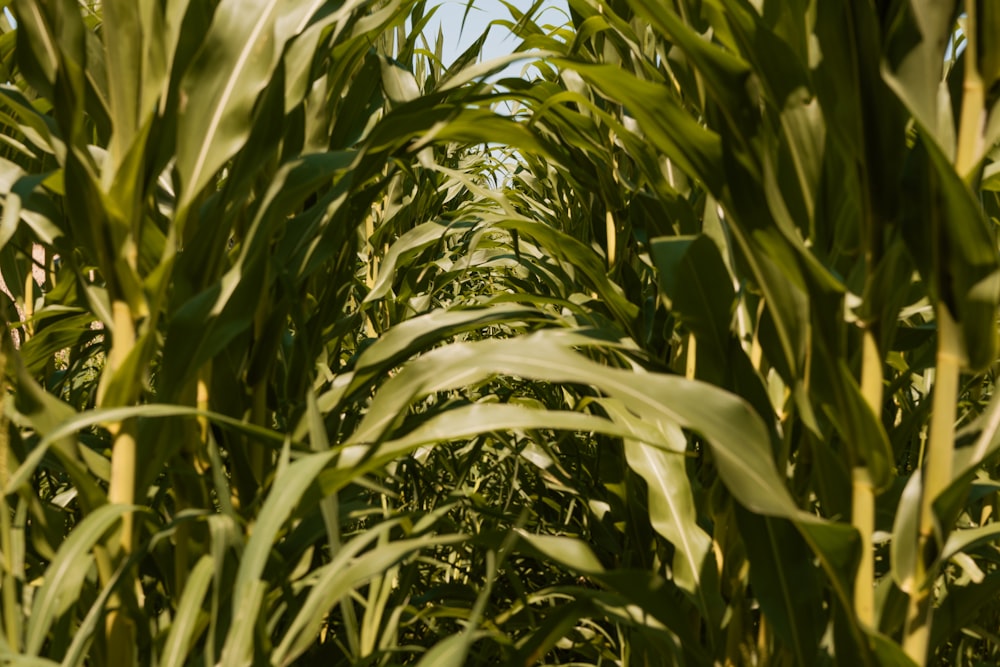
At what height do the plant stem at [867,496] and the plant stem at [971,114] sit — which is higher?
the plant stem at [971,114]

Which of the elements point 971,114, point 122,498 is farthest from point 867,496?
point 122,498

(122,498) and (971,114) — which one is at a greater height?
(971,114)

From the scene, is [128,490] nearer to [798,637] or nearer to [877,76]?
[798,637]

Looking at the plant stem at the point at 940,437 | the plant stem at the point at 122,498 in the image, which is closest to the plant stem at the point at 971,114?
the plant stem at the point at 940,437

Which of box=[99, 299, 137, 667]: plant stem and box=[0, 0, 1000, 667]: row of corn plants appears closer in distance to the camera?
box=[0, 0, 1000, 667]: row of corn plants

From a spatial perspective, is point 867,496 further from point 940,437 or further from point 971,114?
point 971,114

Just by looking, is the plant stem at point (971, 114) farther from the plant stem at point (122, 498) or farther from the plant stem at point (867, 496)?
the plant stem at point (122, 498)

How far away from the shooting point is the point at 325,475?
66 cm

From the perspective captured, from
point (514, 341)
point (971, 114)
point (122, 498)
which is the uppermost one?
point (971, 114)

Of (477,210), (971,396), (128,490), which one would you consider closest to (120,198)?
(128,490)

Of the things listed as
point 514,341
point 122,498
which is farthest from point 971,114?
point 122,498

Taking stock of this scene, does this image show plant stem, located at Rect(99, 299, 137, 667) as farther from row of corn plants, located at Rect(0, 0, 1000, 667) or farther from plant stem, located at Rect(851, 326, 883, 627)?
plant stem, located at Rect(851, 326, 883, 627)

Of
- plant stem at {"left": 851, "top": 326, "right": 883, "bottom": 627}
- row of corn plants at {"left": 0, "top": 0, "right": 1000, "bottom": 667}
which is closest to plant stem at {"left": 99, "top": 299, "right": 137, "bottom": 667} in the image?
row of corn plants at {"left": 0, "top": 0, "right": 1000, "bottom": 667}

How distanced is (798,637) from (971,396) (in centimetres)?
77
